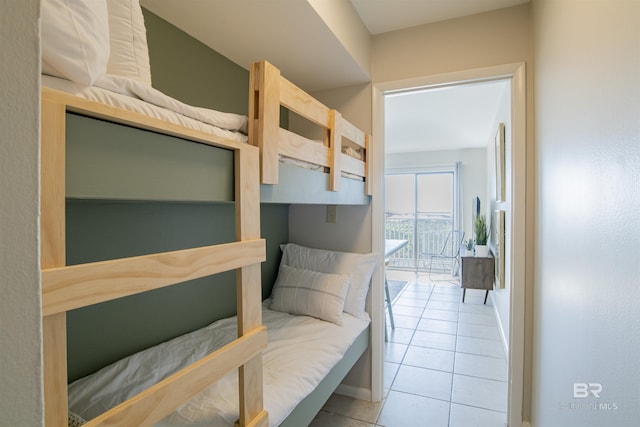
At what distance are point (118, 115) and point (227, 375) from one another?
102 centimetres

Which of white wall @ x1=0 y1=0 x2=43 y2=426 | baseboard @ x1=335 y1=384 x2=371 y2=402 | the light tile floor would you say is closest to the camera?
white wall @ x1=0 y1=0 x2=43 y2=426

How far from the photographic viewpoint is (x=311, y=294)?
1.99m

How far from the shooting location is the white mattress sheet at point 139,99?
0.62 metres

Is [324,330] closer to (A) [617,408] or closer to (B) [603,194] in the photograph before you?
(A) [617,408]

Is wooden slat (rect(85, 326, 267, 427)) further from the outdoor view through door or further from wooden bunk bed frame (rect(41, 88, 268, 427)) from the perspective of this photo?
the outdoor view through door

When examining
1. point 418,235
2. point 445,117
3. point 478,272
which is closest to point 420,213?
point 418,235

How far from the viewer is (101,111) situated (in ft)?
1.96

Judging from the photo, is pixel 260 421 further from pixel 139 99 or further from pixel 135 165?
pixel 139 99

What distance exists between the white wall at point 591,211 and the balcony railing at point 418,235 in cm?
508

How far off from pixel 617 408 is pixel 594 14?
1.11m

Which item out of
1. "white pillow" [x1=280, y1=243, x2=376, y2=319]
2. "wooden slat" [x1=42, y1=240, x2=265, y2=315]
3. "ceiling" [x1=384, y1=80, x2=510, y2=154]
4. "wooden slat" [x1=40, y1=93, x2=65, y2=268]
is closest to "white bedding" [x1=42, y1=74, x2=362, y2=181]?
"wooden slat" [x1=40, y1=93, x2=65, y2=268]

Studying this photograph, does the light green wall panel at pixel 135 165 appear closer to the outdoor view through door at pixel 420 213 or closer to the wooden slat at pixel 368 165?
the wooden slat at pixel 368 165

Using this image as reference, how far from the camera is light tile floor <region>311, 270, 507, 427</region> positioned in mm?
1991
